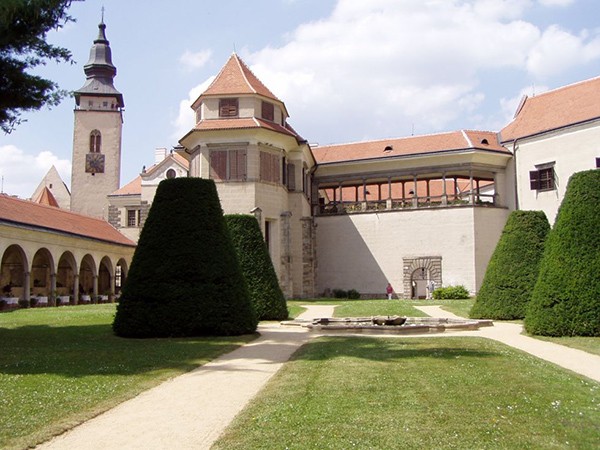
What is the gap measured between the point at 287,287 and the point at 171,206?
2156 cm

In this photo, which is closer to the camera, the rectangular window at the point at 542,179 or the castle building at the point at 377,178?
the castle building at the point at 377,178

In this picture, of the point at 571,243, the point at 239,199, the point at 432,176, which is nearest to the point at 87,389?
the point at 571,243

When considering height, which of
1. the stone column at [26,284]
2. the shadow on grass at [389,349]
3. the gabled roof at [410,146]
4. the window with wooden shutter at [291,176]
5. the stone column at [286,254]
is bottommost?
the shadow on grass at [389,349]

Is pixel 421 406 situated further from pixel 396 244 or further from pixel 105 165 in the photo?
pixel 105 165

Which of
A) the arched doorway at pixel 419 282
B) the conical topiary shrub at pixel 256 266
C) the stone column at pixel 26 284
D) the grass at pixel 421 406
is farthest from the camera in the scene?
the arched doorway at pixel 419 282

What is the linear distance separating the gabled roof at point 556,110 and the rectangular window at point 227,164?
704 inches

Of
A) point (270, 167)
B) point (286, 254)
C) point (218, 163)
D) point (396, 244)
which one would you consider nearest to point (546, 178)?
point (396, 244)

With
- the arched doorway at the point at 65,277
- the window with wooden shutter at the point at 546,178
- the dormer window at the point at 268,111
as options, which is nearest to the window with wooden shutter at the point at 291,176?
the dormer window at the point at 268,111

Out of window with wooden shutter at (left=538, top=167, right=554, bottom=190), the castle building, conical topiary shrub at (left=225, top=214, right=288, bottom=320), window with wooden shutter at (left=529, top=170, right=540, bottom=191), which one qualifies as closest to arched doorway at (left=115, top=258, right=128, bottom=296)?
the castle building

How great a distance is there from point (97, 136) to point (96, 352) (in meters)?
55.1

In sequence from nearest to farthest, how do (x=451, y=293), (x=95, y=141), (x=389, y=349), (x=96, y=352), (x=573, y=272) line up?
(x=96, y=352) → (x=389, y=349) → (x=573, y=272) → (x=451, y=293) → (x=95, y=141)

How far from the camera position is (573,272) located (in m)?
14.4

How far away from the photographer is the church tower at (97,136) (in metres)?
61.2

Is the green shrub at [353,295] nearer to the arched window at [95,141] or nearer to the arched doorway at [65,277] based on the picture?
the arched doorway at [65,277]
